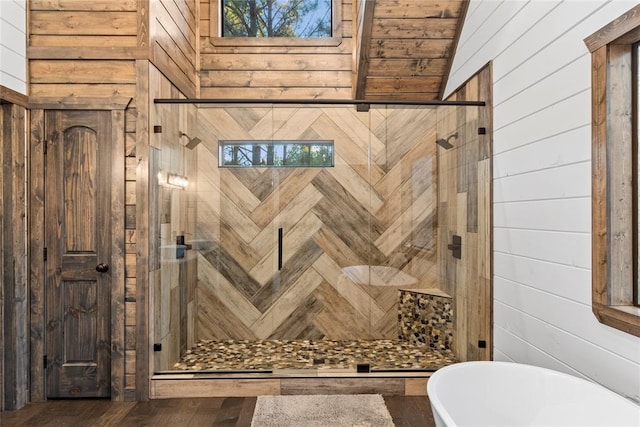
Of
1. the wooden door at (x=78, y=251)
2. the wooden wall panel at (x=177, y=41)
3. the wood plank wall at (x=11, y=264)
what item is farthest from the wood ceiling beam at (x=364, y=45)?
the wood plank wall at (x=11, y=264)

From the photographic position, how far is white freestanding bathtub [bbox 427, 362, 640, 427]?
1.64 meters

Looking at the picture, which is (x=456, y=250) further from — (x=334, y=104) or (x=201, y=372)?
(x=201, y=372)

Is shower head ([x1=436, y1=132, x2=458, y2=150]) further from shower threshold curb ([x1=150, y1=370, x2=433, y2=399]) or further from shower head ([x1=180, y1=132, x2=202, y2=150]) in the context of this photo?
shower head ([x1=180, y1=132, x2=202, y2=150])

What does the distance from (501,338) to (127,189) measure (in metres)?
2.73

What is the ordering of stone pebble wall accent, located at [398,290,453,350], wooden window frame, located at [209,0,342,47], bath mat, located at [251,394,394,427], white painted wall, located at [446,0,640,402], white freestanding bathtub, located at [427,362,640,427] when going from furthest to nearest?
wooden window frame, located at [209,0,342,47]
stone pebble wall accent, located at [398,290,453,350]
bath mat, located at [251,394,394,427]
white painted wall, located at [446,0,640,402]
white freestanding bathtub, located at [427,362,640,427]

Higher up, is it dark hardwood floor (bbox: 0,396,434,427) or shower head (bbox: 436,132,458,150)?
shower head (bbox: 436,132,458,150)

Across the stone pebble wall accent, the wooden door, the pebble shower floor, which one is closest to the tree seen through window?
the wooden door

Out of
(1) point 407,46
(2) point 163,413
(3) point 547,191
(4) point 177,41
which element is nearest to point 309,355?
(2) point 163,413

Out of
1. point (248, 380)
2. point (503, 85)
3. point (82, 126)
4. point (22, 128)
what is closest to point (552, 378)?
point (503, 85)

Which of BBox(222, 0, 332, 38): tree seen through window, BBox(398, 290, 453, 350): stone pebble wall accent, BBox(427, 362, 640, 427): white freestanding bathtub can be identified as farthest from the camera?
BBox(222, 0, 332, 38): tree seen through window

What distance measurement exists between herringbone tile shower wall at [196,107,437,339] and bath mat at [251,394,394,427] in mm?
477

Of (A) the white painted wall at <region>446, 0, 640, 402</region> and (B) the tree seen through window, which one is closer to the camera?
(A) the white painted wall at <region>446, 0, 640, 402</region>

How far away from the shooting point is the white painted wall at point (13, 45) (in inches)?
105

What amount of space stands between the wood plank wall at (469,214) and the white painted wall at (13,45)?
9.62 ft
